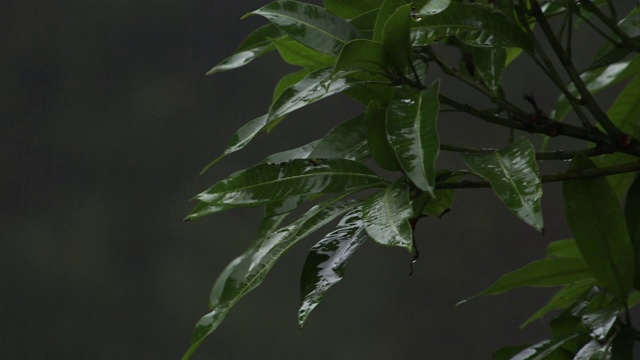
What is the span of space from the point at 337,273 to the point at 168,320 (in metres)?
1.86

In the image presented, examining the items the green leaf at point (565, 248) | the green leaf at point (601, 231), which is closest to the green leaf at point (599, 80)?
the green leaf at point (565, 248)

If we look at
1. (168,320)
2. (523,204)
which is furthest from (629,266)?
(168,320)

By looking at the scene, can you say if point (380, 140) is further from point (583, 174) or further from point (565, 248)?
point (565, 248)

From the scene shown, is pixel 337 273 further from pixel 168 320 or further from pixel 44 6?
pixel 44 6

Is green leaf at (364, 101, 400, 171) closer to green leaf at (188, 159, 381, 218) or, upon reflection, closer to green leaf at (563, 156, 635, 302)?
green leaf at (188, 159, 381, 218)

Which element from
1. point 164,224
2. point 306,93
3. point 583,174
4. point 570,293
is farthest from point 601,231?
point 164,224

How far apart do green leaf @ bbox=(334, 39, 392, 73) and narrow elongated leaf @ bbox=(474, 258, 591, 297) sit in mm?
311

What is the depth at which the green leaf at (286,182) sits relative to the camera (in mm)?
684

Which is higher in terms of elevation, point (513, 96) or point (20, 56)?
point (20, 56)

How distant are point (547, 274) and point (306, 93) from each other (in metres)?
0.36

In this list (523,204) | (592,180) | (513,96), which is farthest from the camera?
(513,96)

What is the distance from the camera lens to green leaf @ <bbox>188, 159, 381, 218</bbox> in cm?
68

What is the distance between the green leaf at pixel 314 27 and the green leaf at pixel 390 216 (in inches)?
4.4

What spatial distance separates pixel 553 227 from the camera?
2.43m
